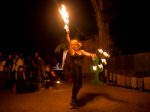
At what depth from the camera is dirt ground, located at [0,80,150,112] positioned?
35.4 ft

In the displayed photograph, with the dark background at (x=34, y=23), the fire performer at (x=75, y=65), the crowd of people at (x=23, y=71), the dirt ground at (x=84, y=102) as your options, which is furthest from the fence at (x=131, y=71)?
the dark background at (x=34, y=23)

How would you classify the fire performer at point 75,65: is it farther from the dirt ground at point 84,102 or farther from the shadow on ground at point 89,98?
the shadow on ground at point 89,98

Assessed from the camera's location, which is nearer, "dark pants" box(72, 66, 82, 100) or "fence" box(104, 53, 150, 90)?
"dark pants" box(72, 66, 82, 100)

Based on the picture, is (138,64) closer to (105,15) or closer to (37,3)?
(105,15)

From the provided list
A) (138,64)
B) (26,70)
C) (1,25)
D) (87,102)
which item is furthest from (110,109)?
(1,25)

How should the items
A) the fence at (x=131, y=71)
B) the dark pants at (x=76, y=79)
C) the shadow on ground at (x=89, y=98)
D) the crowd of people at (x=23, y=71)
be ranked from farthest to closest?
the crowd of people at (x=23, y=71)
the fence at (x=131, y=71)
the shadow on ground at (x=89, y=98)
the dark pants at (x=76, y=79)

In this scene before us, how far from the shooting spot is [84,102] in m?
11.9

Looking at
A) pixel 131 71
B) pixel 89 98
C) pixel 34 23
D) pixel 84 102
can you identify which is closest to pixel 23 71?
pixel 131 71

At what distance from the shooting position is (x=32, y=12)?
37.4 m

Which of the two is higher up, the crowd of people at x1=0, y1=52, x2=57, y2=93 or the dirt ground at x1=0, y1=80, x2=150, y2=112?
the crowd of people at x1=0, y1=52, x2=57, y2=93

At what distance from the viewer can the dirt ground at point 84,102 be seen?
10.8m

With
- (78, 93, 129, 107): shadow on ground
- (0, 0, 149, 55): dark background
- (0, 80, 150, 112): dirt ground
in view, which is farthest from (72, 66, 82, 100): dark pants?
(0, 0, 149, 55): dark background

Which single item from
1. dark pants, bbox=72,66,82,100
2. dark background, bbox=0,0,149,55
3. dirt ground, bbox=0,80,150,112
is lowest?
dirt ground, bbox=0,80,150,112

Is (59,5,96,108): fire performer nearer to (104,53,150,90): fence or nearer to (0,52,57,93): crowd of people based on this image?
(104,53,150,90): fence
